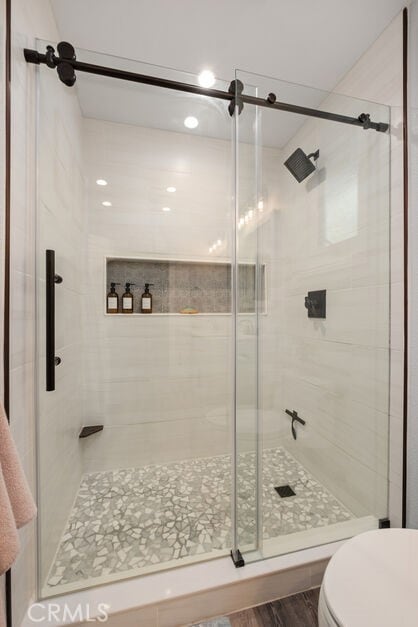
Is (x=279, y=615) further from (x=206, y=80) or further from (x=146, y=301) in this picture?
(x=206, y=80)

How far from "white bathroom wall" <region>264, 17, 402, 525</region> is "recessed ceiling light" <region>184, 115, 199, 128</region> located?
634mm

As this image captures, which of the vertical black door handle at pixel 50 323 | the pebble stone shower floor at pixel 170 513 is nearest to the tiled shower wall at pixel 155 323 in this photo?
the pebble stone shower floor at pixel 170 513

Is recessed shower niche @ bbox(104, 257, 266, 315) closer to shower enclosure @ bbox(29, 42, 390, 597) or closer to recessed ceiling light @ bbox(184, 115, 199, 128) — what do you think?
shower enclosure @ bbox(29, 42, 390, 597)

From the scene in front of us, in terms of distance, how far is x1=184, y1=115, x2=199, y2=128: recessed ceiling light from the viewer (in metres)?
1.67

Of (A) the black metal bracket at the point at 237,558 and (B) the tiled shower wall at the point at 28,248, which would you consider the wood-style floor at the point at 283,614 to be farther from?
(B) the tiled shower wall at the point at 28,248

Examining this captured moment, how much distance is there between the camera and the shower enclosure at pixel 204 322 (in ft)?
3.83

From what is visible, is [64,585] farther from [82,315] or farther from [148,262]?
[148,262]

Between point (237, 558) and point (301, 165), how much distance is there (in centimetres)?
190

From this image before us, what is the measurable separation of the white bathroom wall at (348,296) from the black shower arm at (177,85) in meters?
0.08

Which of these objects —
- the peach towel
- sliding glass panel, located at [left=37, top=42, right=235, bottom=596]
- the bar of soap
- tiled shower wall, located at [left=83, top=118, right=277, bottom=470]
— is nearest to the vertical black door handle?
sliding glass panel, located at [left=37, top=42, right=235, bottom=596]

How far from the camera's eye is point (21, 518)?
1.90 ft

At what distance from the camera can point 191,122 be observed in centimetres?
169

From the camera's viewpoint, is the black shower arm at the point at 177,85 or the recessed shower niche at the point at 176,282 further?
the recessed shower niche at the point at 176,282

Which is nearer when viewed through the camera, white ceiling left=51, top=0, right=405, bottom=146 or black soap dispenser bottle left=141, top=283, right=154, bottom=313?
white ceiling left=51, top=0, right=405, bottom=146
